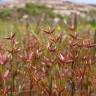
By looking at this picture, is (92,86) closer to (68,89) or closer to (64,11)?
(68,89)

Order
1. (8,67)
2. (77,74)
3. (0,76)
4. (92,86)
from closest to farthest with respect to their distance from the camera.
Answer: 1. (0,76)
2. (77,74)
3. (92,86)
4. (8,67)

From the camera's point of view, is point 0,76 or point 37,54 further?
point 37,54

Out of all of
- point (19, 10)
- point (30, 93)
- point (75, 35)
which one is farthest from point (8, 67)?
point (19, 10)

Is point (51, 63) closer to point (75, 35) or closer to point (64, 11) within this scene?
Result: point (75, 35)

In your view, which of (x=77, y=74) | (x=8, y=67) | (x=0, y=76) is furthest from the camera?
(x=8, y=67)

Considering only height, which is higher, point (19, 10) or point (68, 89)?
point (68, 89)

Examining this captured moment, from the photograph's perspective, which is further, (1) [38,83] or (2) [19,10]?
(2) [19,10]

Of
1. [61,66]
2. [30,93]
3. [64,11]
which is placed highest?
[61,66]

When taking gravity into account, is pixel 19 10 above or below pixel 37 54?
below

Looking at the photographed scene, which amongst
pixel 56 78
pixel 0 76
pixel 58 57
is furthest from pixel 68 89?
pixel 0 76
